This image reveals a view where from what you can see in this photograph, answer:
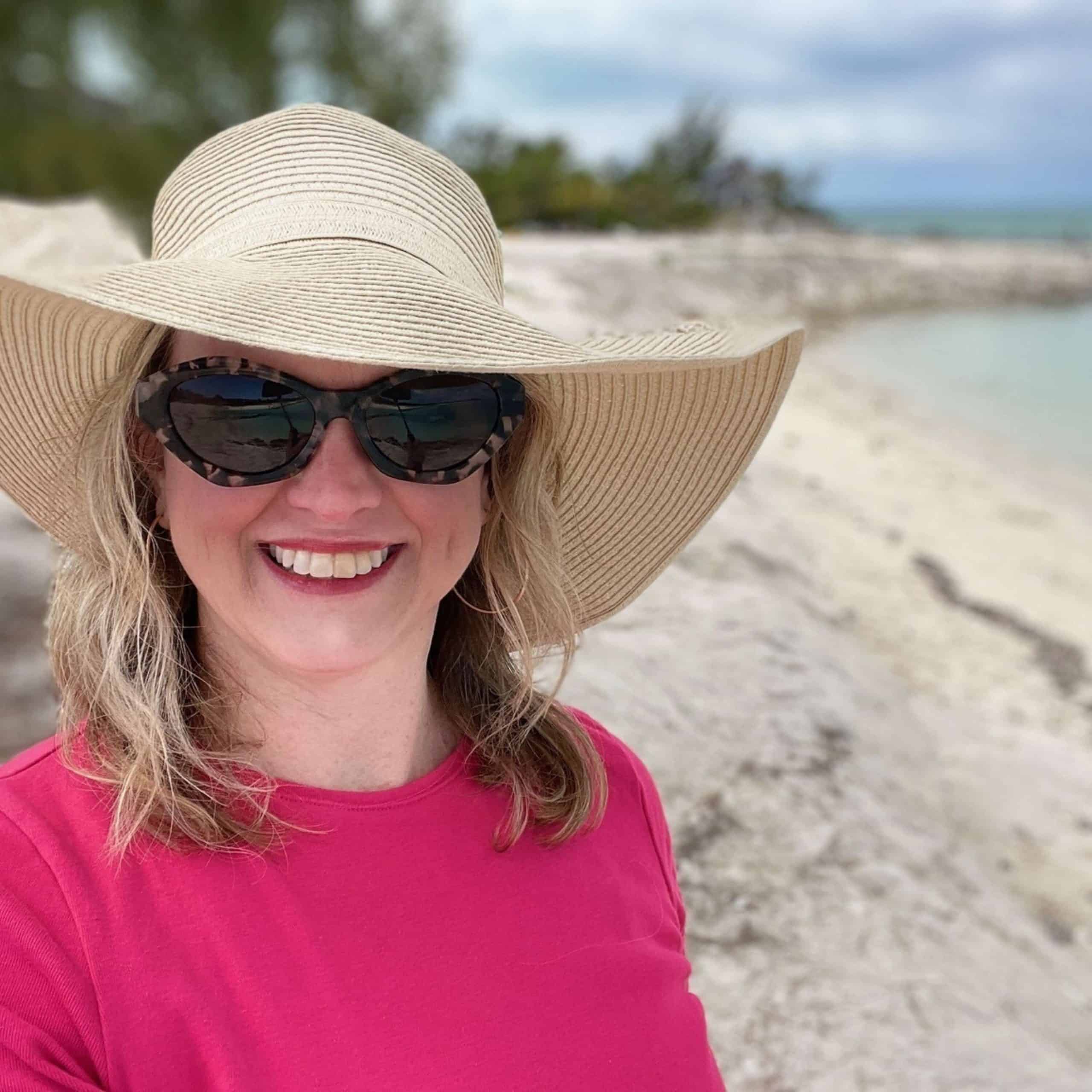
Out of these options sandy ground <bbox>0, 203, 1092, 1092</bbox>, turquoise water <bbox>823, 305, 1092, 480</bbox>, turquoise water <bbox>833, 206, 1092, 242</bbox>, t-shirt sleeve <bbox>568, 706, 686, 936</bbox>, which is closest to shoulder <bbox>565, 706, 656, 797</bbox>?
t-shirt sleeve <bbox>568, 706, 686, 936</bbox>

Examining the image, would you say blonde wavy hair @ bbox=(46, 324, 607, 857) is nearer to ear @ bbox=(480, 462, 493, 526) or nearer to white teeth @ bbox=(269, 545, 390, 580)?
ear @ bbox=(480, 462, 493, 526)

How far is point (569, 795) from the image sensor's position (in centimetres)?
146

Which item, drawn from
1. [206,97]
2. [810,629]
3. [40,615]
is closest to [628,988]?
[40,615]

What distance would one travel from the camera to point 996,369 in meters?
19.8

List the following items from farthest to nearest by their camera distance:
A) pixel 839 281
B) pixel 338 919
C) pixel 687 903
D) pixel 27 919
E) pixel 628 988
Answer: pixel 839 281, pixel 687 903, pixel 628 988, pixel 338 919, pixel 27 919

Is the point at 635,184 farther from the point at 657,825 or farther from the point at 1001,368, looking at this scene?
the point at 657,825

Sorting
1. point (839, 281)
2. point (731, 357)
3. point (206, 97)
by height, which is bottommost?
point (839, 281)

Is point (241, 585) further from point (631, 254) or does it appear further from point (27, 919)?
point (631, 254)

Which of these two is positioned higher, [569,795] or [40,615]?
[569,795]

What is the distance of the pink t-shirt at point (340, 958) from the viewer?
3.32ft

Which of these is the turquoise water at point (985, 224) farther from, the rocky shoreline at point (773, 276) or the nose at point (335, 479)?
the nose at point (335, 479)

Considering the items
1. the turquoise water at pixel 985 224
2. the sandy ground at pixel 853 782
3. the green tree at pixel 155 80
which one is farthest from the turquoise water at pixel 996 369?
the turquoise water at pixel 985 224

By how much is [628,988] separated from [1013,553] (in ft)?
25.2

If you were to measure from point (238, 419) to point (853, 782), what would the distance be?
255cm
